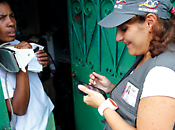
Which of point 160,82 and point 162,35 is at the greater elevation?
point 162,35

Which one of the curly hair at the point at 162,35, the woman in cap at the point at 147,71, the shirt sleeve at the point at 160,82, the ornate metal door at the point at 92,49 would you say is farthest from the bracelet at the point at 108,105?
the ornate metal door at the point at 92,49

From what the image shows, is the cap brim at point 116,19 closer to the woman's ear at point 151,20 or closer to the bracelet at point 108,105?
the woman's ear at point 151,20

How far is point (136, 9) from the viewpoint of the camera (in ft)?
2.67

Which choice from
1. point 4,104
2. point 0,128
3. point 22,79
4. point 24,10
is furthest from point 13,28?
→ point 24,10

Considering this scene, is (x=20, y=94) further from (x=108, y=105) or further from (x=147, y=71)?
(x=147, y=71)

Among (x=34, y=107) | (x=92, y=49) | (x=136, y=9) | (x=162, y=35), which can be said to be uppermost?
(x=136, y=9)

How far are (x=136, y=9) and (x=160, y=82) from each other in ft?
1.27

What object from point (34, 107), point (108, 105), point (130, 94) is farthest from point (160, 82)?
point (34, 107)

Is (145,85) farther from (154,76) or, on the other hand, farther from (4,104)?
(4,104)

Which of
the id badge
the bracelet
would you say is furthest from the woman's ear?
the bracelet

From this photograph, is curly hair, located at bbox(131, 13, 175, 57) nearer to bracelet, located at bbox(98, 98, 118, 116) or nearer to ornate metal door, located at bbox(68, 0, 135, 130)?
bracelet, located at bbox(98, 98, 118, 116)

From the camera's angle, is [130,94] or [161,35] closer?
[161,35]

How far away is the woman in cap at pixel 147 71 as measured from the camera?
0.69 m

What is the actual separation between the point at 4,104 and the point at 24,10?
2.55m
